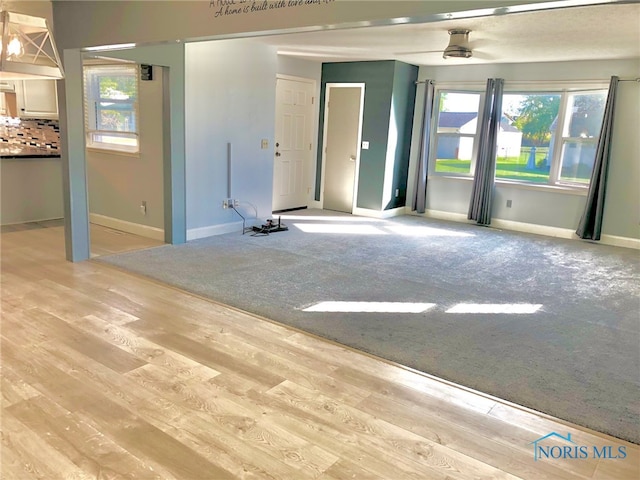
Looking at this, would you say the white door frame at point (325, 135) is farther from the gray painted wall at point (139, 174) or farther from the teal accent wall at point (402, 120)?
the gray painted wall at point (139, 174)

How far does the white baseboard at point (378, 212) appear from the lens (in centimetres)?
777

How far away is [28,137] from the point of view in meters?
6.49

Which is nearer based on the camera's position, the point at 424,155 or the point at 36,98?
the point at 36,98

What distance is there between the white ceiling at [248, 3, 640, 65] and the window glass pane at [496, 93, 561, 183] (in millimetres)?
664

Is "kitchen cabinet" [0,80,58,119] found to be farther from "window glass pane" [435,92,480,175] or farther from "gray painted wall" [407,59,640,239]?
"window glass pane" [435,92,480,175]

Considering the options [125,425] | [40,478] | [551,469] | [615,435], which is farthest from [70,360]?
[615,435]

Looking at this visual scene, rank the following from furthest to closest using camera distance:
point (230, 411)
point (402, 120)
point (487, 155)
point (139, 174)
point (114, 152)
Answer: point (402, 120)
point (487, 155)
point (114, 152)
point (139, 174)
point (230, 411)

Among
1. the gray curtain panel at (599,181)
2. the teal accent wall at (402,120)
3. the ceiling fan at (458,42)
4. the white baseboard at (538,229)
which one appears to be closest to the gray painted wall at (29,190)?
the teal accent wall at (402,120)

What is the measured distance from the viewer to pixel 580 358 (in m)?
3.20

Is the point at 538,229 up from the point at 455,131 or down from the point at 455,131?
down

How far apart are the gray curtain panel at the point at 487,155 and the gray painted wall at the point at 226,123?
311 cm

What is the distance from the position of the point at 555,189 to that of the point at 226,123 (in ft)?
15.0

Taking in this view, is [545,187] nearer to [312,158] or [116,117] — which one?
[312,158]

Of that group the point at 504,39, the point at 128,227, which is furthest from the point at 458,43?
the point at 128,227
